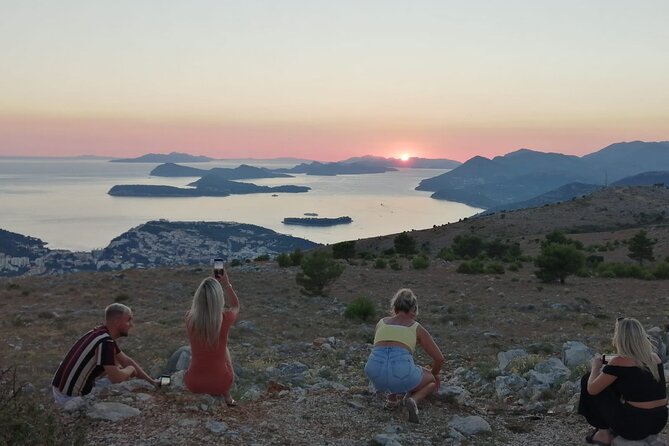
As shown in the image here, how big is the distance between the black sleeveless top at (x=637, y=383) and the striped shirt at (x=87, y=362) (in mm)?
4815

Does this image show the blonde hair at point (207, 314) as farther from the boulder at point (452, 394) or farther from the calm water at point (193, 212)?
the calm water at point (193, 212)

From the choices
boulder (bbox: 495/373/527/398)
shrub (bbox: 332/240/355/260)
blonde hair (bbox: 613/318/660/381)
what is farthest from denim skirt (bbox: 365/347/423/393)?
shrub (bbox: 332/240/355/260)

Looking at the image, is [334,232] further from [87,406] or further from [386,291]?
[87,406]

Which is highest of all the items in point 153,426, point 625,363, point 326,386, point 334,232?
point 625,363

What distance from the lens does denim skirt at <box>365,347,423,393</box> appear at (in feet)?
19.4

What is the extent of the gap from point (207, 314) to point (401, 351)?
2.09 metres

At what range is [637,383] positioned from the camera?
16.2 feet

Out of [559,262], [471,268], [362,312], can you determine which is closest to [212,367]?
[362,312]

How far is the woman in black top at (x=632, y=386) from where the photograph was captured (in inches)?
194

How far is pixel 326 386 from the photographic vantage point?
770 cm

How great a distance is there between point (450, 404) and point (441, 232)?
41.4 metres

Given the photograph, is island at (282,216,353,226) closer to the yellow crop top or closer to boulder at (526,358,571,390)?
boulder at (526,358,571,390)

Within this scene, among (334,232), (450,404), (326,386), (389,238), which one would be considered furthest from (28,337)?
(334,232)

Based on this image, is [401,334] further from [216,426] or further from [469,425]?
[216,426]
